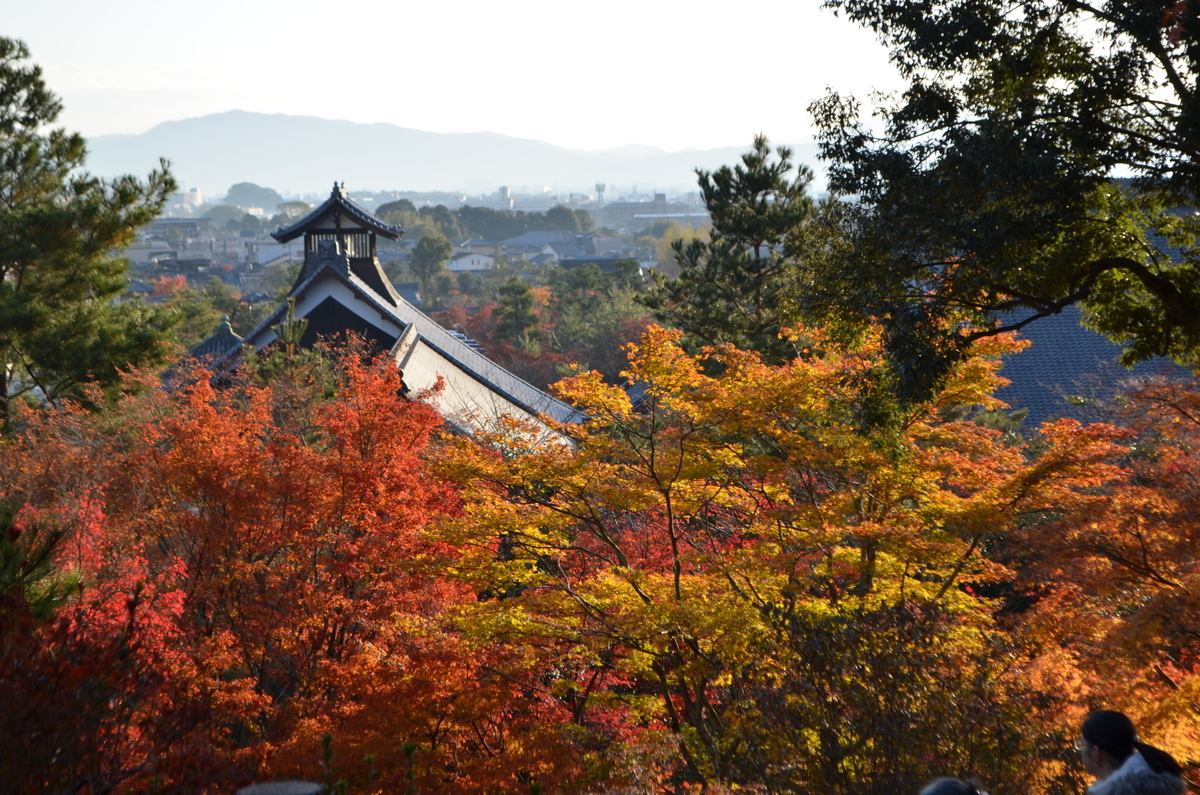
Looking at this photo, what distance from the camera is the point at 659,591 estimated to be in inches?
306

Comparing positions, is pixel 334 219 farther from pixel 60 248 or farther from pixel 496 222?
pixel 496 222

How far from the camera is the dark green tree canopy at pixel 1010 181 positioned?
680 centimetres

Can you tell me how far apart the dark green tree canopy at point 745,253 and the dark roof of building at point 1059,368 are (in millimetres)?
6606

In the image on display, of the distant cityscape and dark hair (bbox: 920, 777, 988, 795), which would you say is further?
the distant cityscape

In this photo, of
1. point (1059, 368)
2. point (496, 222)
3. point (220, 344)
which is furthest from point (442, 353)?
point (496, 222)

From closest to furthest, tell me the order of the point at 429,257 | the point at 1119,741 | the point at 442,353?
the point at 1119,741 → the point at 442,353 → the point at 429,257

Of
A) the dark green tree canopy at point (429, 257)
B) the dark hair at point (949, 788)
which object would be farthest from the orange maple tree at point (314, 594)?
the dark green tree canopy at point (429, 257)

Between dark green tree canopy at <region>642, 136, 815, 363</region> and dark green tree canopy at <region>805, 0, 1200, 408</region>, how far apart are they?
37.2ft

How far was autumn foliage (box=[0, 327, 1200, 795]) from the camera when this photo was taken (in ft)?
16.8

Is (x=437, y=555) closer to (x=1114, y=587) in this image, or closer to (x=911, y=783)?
(x=911, y=783)

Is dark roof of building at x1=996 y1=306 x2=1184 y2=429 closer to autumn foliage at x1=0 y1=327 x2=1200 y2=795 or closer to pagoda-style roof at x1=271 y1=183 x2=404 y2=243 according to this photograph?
autumn foliage at x1=0 y1=327 x2=1200 y2=795

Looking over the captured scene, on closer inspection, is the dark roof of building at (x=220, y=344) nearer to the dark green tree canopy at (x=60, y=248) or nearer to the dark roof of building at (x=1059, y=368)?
the dark green tree canopy at (x=60, y=248)

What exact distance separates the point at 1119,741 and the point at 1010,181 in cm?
463

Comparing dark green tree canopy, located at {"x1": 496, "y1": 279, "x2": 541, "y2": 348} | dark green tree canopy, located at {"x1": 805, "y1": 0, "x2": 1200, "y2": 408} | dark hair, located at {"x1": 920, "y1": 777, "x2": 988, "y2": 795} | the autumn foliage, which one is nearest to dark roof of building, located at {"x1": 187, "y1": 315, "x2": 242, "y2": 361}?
the autumn foliage
